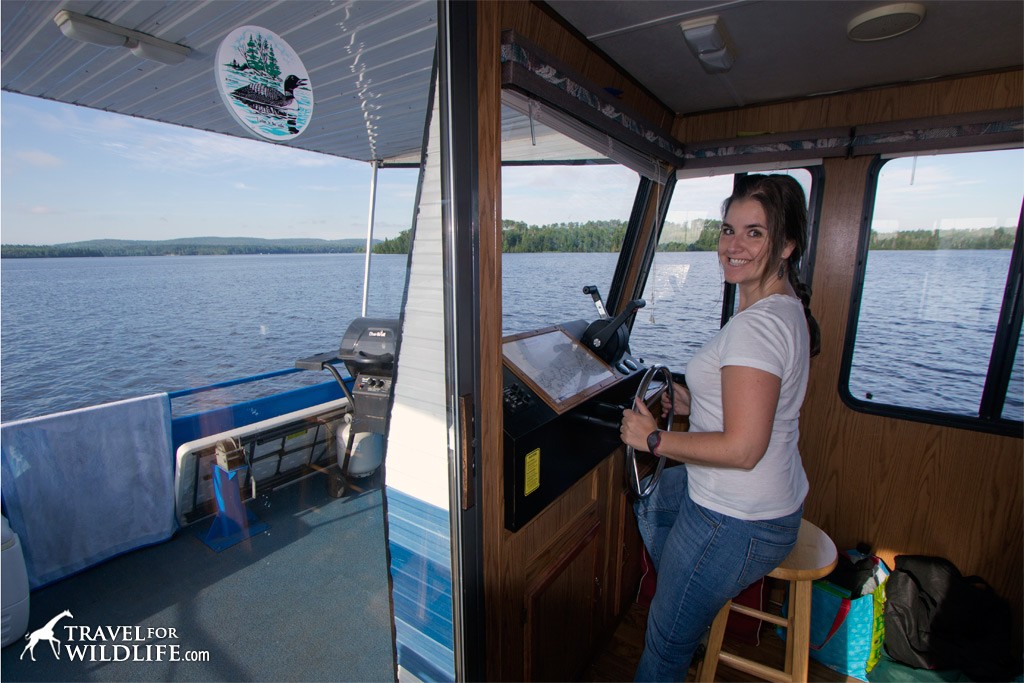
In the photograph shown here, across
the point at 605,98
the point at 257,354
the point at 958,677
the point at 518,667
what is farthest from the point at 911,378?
the point at 257,354

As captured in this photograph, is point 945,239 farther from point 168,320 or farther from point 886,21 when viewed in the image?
point 168,320

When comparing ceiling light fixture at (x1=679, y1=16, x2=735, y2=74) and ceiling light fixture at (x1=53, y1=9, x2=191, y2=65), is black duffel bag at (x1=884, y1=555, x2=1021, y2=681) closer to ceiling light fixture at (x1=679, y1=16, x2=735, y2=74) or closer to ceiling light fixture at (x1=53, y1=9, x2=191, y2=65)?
ceiling light fixture at (x1=679, y1=16, x2=735, y2=74)

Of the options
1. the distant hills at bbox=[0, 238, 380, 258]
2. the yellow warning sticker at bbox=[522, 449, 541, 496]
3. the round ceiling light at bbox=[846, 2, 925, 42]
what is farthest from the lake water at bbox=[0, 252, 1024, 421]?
the round ceiling light at bbox=[846, 2, 925, 42]

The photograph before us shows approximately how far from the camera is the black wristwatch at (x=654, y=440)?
1.33 m

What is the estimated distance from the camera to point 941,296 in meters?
2.37

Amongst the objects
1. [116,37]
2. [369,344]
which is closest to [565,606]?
[369,344]

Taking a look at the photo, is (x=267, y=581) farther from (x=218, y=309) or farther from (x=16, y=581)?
(x=218, y=309)

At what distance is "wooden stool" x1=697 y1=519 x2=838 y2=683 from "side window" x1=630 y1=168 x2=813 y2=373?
1272mm

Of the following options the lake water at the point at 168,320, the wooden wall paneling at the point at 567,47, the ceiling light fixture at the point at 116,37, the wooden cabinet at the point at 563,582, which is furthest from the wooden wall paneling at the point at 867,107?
the ceiling light fixture at the point at 116,37

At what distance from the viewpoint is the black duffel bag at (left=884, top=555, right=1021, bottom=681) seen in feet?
6.61

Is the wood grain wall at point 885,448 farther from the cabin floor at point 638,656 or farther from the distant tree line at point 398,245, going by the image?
the distant tree line at point 398,245

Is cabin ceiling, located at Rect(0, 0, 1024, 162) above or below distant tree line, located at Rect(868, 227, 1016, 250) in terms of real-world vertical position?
above

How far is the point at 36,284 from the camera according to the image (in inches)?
27.2

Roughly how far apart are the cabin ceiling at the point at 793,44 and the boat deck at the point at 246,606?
5.69 ft
